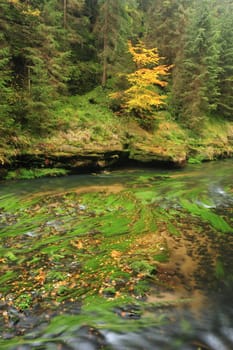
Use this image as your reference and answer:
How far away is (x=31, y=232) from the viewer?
780 cm

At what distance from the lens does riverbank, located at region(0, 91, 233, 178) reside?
14.6m

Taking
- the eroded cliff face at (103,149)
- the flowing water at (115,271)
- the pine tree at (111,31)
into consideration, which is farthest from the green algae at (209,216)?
the pine tree at (111,31)

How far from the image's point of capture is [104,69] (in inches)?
874

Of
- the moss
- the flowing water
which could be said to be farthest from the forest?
the flowing water

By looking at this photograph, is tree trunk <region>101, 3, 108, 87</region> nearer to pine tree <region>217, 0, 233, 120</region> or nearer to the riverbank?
the riverbank

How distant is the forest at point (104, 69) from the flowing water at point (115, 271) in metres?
5.89

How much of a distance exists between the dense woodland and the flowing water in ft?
19.9

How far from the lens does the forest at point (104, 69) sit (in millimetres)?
15203

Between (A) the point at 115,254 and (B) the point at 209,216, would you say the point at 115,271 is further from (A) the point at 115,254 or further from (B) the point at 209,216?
(B) the point at 209,216

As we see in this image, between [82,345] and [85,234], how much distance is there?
395 centimetres

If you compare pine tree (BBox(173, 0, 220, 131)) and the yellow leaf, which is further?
pine tree (BBox(173, 0, 220, 131))

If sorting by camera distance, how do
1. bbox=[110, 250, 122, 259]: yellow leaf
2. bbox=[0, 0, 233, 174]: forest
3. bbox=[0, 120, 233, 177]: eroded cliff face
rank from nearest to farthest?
bbox=[110, 250, 122, 259]: yellow leaf, bbox=[0, 120, 233, 177]: eroded cliff face, bbox=[0, 0, 233, 174]: forest

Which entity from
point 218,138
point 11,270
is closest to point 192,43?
point 218,138

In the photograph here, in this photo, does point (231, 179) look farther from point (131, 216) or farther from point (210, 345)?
point (210, 345)
